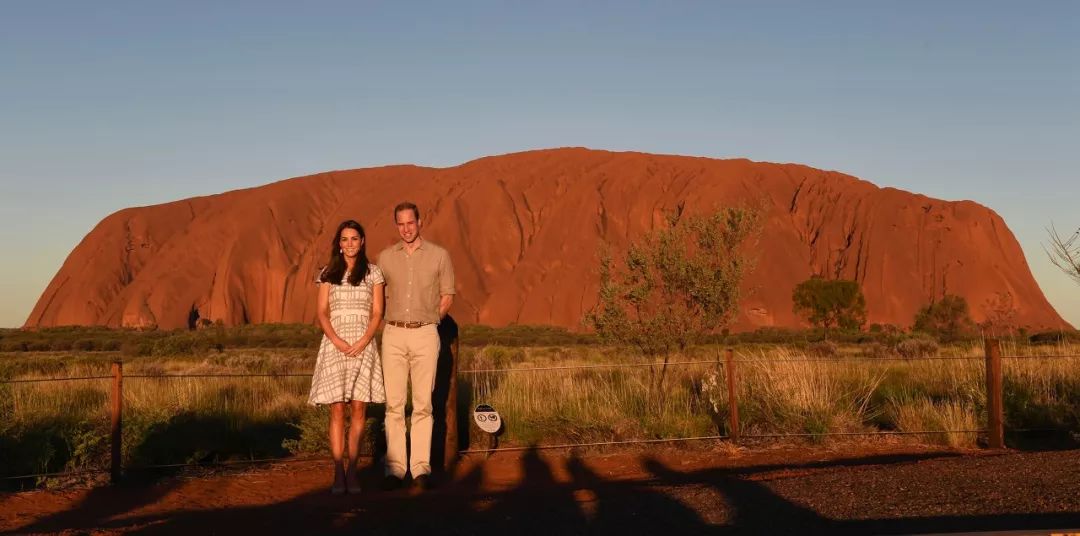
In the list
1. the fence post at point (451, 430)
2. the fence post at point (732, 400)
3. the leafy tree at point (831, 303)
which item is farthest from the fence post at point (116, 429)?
the leafy tree at point (831, 303)

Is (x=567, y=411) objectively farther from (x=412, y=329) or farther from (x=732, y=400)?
(x=412, y=329)

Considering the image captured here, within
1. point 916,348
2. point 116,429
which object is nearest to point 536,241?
point 916,348

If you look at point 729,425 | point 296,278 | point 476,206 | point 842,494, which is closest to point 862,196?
point 476,206

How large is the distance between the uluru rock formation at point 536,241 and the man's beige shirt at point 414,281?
4740cm

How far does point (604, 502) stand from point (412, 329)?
203 cm

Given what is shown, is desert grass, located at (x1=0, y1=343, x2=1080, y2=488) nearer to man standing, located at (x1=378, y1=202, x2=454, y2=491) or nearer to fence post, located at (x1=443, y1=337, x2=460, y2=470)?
fence post, located at (x1=443, y1=337, x2=460, y2=470)

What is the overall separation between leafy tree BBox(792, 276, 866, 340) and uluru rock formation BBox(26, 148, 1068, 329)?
3.74 metres

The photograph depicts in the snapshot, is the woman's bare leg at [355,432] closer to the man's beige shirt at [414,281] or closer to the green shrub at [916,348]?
the man's beige shirt at [414,281]

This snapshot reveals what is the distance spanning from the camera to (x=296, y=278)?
235 feet

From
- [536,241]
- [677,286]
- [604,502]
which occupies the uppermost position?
[536,241]

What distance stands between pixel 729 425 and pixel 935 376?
515cm

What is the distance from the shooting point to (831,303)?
53.3 metres

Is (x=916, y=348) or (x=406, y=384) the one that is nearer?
(x=406, y=384)

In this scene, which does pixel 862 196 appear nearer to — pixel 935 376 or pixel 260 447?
pixel 935 376
